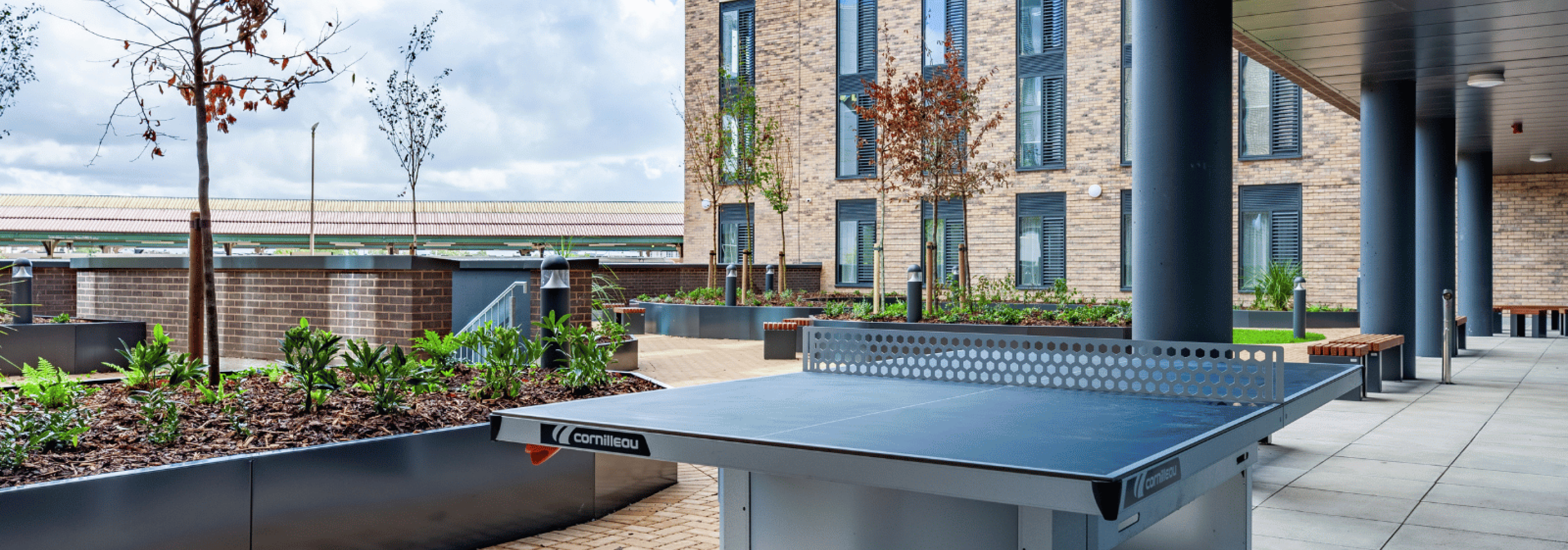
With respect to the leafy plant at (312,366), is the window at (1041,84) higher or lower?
higher

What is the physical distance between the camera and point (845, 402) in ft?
9.62

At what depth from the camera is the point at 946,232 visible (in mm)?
24844

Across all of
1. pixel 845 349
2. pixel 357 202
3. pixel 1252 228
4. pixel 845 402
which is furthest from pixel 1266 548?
pixel 357 202

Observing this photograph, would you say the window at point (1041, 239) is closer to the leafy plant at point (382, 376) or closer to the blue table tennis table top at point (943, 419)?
the leafy plant at point (382, 376)

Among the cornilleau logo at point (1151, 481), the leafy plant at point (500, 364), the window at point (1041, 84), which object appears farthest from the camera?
the window at point (1041, 84)

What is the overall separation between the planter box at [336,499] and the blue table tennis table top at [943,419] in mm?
1598

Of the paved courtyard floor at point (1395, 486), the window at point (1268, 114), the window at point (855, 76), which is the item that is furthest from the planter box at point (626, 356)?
the window at point (1268, 114)

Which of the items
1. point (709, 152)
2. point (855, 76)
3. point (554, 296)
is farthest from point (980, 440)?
point (855, 76)

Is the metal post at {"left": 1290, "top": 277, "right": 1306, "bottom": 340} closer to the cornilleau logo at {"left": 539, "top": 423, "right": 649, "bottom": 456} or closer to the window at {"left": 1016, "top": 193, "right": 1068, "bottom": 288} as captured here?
the window at {"left": 1016, "top": 193, "right": 1068, "bottom": 288}

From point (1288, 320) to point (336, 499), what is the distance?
58.7 feet

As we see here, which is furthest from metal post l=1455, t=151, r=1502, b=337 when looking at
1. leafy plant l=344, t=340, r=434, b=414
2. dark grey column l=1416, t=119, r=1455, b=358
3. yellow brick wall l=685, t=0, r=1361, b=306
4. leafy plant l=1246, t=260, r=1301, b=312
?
leafy plant l=344, t=340, r=434, b=414

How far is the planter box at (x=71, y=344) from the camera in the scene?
10.6 metres

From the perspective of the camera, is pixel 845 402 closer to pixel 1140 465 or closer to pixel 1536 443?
pixel 1140 465

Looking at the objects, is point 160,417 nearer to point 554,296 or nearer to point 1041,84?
point 554,296
